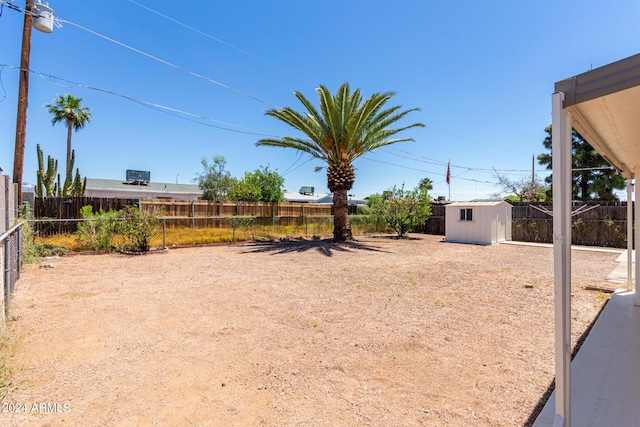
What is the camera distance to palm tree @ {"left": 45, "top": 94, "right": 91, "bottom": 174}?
70.8 ft

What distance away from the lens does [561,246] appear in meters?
1.79

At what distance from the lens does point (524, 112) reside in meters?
15.9

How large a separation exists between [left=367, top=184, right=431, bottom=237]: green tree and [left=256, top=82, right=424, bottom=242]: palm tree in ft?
10.9

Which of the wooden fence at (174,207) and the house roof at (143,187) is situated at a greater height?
the house roof at (143,187)

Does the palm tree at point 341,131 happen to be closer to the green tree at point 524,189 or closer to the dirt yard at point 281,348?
the dirt yard at point 281,348

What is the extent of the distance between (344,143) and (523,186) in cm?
2199

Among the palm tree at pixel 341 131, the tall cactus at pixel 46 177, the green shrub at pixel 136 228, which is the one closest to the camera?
the green shrub at pixel 136 228

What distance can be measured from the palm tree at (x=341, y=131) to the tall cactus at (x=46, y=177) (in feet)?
36.1

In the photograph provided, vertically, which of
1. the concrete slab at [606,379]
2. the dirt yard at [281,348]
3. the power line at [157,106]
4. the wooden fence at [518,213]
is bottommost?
the dirt yard at [281,348]

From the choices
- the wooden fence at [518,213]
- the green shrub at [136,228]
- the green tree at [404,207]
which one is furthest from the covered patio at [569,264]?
the green tree at [404,207]

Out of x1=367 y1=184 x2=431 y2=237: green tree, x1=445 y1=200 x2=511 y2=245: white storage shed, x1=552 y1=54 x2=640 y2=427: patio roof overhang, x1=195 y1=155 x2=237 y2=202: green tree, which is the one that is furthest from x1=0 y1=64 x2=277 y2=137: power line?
x1=552 y1=54 x2=640 y2=427: patio roof overhang

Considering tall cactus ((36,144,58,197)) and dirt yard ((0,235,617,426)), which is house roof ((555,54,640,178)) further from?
tall cactus ((36,144,58,197))

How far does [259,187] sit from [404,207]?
35.8 feet

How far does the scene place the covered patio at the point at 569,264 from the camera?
1747 mm
